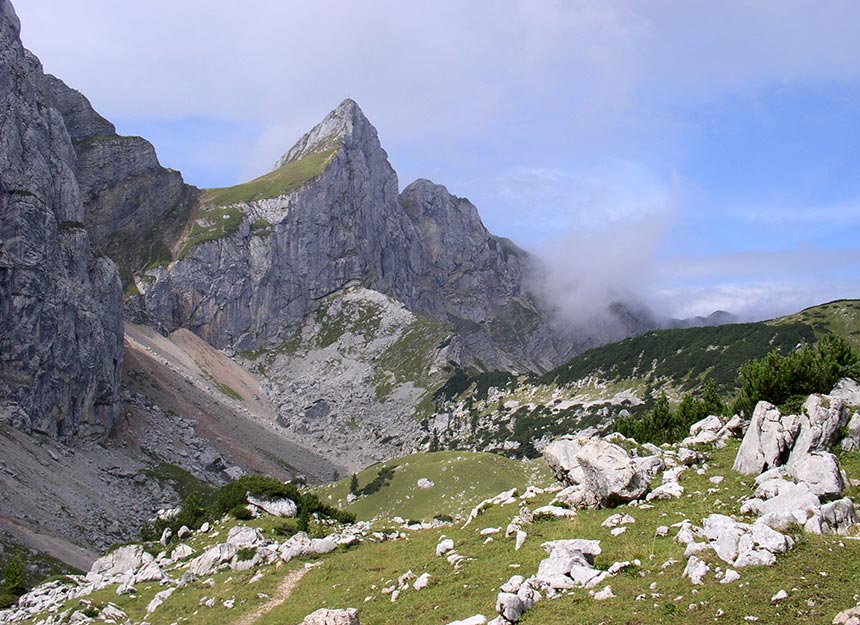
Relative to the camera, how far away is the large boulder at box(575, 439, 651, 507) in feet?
88.5

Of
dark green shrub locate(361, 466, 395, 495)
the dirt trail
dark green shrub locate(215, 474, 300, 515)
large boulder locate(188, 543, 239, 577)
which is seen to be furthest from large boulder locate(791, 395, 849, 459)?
dark green shrub locate(361, 466, 395, 495)

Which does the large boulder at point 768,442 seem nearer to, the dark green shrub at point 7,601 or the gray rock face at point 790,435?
the gray rock face at point 790,435

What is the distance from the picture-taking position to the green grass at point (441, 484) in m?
86.2

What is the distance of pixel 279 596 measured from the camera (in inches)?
1165

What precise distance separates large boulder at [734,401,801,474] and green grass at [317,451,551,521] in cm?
5415

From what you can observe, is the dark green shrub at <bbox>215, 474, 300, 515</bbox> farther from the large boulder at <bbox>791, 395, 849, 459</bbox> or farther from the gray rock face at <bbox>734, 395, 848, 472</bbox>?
the large boulder at <bbox>791, 395, 849, 459</bbox>

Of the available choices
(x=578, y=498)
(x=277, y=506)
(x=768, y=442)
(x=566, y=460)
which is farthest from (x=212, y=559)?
(x=768, y=442)

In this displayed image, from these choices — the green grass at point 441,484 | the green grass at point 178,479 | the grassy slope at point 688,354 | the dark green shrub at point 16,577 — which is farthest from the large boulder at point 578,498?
the grassy slope at point 688,354

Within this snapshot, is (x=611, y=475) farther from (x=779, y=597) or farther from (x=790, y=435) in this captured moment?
(x=779, y=597)

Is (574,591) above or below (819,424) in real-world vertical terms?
below

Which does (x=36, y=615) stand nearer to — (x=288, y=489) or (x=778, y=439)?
(x=288, y=489)

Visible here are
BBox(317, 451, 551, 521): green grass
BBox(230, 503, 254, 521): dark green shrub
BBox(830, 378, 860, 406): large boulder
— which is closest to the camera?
BBox(830, 378, 860, 406): large boulder

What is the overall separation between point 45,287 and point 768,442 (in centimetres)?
13183

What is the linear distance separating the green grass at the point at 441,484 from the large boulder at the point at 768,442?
54154 mm
